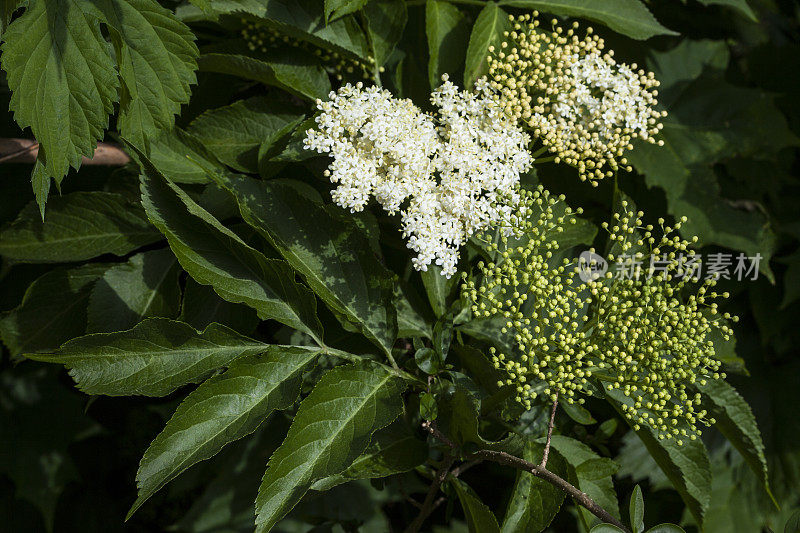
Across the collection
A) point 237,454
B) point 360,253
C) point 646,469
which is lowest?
point 646,469

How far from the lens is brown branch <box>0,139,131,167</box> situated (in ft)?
3.83

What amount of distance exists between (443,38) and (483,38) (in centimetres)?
7

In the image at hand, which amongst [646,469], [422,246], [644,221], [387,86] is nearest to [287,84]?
[387,86]

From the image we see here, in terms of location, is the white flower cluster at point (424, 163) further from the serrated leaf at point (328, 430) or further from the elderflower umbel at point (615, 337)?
the serrated leaf at point (328, 430)

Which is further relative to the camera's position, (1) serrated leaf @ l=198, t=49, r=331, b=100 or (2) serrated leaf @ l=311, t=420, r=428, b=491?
(1) serrated leaf @ l=198, t=49, r=331, b=100

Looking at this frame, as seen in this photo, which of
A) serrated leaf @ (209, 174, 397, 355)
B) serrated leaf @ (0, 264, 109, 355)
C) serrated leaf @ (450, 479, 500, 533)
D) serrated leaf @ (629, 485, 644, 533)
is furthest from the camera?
serrated leaf @ (0, 264, 109, 355)

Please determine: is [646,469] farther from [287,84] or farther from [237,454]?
[287,84]

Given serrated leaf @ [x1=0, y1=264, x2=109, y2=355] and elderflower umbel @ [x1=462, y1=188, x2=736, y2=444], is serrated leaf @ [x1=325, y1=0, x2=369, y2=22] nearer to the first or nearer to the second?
elderflower umbel @ [x1=462, y1=188, x2=736, y2=444]

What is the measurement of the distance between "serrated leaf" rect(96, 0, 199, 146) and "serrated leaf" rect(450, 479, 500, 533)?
0.72 m

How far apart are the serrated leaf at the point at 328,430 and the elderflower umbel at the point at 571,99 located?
1.52 ft

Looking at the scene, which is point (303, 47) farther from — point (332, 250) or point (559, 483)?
point (559, 483)

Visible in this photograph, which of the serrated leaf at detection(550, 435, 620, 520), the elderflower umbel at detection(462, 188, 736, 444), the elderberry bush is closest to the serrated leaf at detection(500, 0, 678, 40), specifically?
the elderberry bush

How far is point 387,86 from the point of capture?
4.10ft

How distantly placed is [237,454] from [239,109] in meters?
0.73
